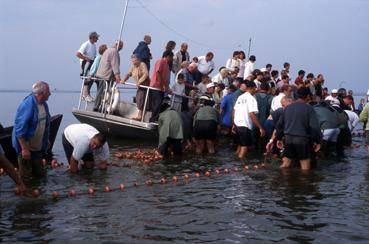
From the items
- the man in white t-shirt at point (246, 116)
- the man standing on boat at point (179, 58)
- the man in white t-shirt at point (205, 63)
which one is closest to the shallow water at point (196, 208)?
the man in white t-shirt at point (246, 116)

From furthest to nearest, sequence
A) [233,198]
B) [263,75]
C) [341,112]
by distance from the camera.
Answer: [263,75] < [341,112] < [233,198]

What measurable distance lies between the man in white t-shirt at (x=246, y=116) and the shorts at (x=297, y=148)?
1.89m

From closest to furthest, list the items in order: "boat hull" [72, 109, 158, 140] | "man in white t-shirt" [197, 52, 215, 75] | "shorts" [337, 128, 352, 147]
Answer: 1. "shorts" [337, 128, 352, 147]
2. "boat hull" [72, 109, 158, 140]
3. "man in white t-shirt" [197, 52, 215, 75]

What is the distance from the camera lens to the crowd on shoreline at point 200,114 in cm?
1093

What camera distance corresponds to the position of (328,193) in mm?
10016

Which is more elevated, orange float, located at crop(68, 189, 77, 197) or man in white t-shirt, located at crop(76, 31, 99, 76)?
man in white t-shirt, located at crop(76, 31, 99, 76)

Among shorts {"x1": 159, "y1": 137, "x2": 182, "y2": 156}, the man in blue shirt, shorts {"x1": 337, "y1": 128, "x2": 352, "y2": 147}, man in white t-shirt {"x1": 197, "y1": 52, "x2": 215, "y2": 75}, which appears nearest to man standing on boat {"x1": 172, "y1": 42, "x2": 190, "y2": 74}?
man in white t-shirt {"x1": 197, "y1": 52, "x2": 215, "y2": 75}

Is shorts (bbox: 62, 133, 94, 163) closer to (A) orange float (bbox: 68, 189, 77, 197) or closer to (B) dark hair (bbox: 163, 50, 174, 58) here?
(A) orange float (bbox: 68, 189, 77, 197)

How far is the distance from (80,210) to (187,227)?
1932 millimetres

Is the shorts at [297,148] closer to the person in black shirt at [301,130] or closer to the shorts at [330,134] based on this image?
the person in black shirt at [301,130]

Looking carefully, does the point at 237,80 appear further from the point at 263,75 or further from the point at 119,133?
the point at 119,133

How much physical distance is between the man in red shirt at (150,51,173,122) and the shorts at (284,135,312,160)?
5351 mm

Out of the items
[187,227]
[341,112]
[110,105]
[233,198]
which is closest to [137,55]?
[110,105]

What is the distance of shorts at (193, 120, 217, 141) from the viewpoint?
15.2m
